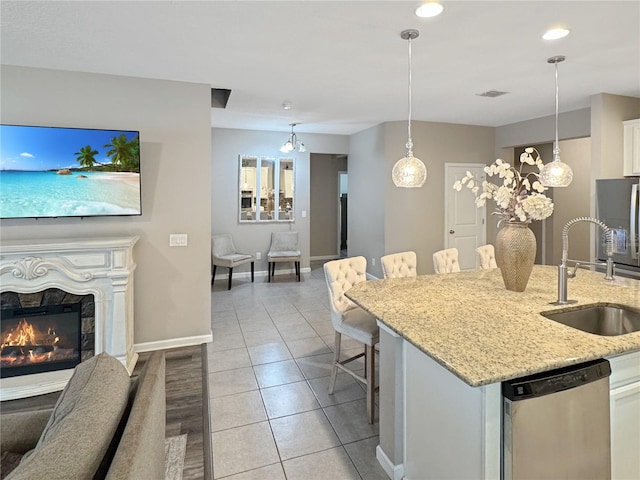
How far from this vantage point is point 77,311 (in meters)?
3.06

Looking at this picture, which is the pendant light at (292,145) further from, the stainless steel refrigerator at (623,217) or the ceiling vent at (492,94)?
the stainless steel refrigerator at (623,217)

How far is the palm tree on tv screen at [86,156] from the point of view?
3.19m

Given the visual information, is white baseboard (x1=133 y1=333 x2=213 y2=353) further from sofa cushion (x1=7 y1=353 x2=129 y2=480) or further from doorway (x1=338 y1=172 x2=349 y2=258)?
doorway (x1=338 y1=172 x2=349 y2=258)

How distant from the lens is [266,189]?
6.91 m

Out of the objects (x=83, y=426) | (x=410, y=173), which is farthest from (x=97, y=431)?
(x=410, y=173)

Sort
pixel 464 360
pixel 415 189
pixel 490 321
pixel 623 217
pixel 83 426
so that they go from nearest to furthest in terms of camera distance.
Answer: pixel 83 426
pixel 464 360
pixel 490 321
pixel 623 217
pixel 415 189

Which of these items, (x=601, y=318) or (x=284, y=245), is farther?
(x=284, y=245)

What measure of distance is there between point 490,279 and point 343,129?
4.55 meters

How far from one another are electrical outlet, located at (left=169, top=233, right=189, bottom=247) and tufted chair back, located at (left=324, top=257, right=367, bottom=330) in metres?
1.67

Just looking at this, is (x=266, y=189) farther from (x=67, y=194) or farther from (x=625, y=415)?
(x=625, y=415)

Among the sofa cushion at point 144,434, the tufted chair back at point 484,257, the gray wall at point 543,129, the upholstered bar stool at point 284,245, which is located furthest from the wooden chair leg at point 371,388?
the gray wall at point 543,129

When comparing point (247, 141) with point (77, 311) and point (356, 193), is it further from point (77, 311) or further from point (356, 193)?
point (77, 311)

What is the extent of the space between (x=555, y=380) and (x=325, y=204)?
7.63m

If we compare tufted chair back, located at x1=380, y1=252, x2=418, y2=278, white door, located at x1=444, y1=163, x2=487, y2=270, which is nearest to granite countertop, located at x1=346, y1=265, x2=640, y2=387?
tufted chair back, located at x1=380, y1=252, x2=418, y2=278
